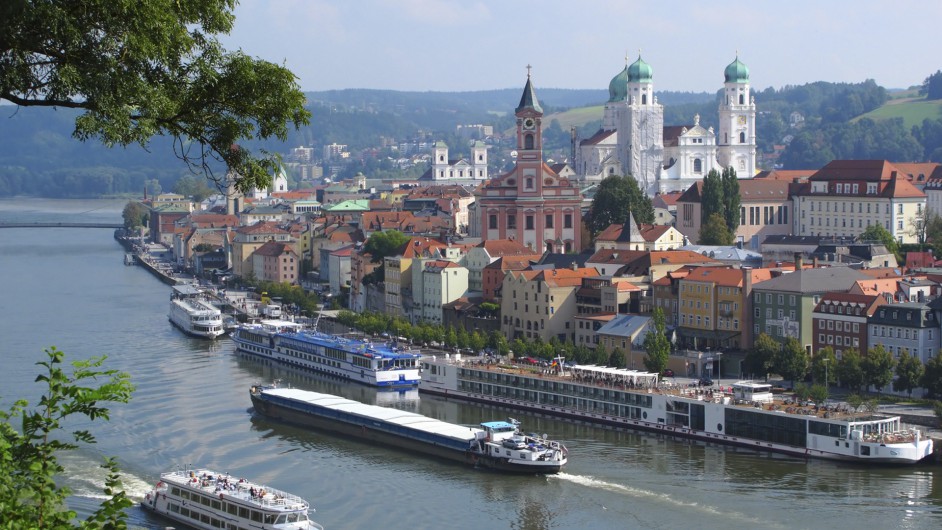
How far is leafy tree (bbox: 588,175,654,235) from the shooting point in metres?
43.8

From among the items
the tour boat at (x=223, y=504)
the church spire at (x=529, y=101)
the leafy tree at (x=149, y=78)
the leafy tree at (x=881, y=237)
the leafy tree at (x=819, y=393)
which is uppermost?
the church spire at (x=529, y=101)

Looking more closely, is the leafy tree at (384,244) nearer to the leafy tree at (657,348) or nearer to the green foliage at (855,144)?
the leafy tree at (657,348)

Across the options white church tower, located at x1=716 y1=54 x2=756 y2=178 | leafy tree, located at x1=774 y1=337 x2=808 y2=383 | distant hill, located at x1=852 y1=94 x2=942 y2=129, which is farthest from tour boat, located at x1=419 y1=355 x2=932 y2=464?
distant hill, located at x1=852 y1=94 x2=942 y2=129

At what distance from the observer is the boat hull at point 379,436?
65.6 ft

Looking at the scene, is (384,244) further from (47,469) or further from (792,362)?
(47,469)

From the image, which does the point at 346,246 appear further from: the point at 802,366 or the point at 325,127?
the point at 325,127

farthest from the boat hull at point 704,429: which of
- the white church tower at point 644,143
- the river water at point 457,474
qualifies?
the white church tower at point 644,143

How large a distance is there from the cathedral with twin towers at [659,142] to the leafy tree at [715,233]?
13.1 meters

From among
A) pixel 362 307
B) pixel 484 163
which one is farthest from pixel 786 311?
pixel 484 163

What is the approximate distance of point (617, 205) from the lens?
43.9 metres

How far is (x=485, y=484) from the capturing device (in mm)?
19406

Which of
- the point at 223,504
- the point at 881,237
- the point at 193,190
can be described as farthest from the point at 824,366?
the point at 193,190

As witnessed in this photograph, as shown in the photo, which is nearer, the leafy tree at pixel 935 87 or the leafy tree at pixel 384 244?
the leafy tree at pixel 384 244

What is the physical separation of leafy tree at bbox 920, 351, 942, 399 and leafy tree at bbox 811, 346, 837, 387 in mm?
1476
